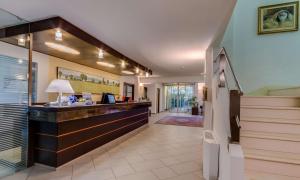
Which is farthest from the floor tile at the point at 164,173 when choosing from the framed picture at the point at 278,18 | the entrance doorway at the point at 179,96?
the entrance doorway at the point at 179,96

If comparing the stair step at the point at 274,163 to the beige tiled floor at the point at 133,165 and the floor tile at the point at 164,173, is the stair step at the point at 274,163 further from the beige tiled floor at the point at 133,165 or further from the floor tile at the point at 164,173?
the floor tile at the point at 164,173

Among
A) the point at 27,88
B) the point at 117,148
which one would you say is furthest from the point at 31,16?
the point at 117,148

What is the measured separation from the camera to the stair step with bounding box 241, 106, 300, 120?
244 centimetres

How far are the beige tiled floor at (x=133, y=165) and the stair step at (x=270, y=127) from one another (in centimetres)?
112

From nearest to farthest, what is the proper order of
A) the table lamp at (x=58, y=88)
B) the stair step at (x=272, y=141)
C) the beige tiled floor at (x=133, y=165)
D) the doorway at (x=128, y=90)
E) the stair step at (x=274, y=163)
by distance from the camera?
the stair step at (x=274, y=163)
the stair step at (x=272, y=141)
the beige tiled floor at (x=133, y=165)
the table lamp at (x=58, y=88)
the doorway at (x=128, y=90)

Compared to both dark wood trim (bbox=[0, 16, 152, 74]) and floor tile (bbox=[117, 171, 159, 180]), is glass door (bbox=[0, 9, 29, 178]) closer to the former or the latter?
dark wood trim (bbox=[0, 16, 152, 74])

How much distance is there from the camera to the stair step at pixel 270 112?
244 cm

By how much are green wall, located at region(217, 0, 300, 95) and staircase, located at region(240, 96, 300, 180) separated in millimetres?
1568

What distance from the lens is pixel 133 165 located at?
2902mm

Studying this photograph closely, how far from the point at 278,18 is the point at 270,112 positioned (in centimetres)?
305

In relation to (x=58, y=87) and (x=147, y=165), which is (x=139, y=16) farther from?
(x=147, y=165)

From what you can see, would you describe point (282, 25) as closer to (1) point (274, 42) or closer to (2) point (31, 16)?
(1) point (274, 42)

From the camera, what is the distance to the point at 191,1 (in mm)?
2256

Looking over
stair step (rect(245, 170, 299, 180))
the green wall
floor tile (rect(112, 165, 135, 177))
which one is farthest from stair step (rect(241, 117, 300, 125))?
floor tile (rect(112, 165, 135, 177))
